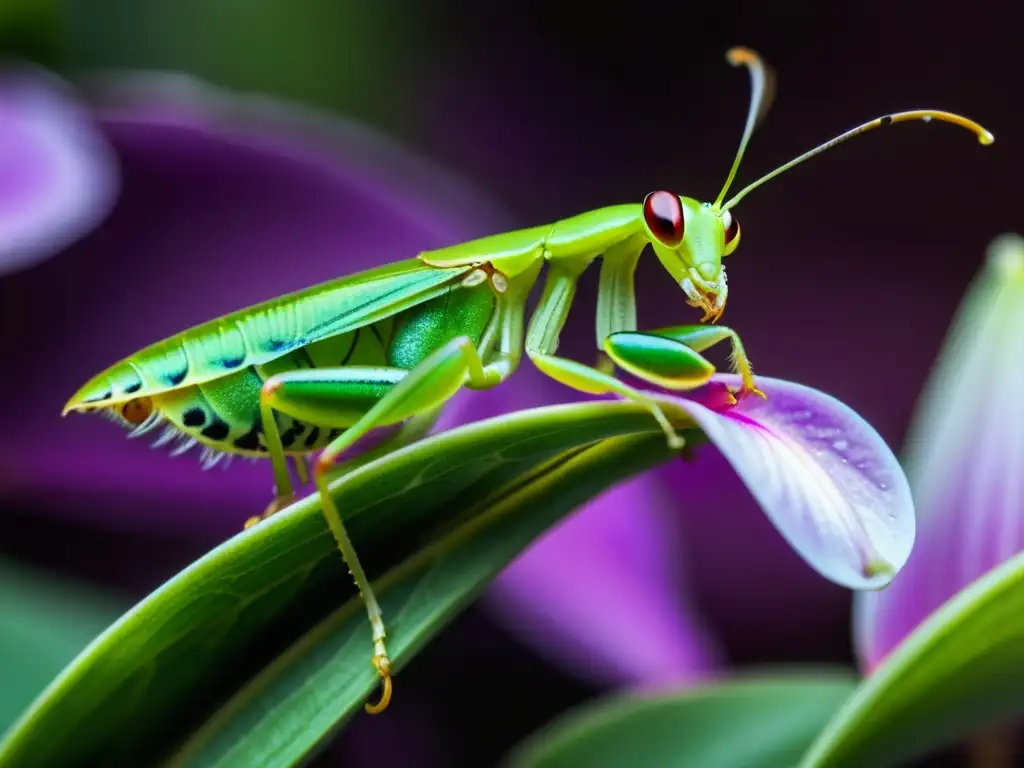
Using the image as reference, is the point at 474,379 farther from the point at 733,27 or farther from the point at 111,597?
the point at 733,27

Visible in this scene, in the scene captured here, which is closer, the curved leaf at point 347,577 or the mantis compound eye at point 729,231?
the curved leaf at point 347,577

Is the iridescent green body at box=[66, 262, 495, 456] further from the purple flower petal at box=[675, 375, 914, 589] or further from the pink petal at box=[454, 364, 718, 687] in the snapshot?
the purple flower petal at box=[675, 375, 914, 589]

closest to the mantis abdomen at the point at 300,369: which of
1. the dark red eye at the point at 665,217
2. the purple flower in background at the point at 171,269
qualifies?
the dark red eye at the point at 665,217

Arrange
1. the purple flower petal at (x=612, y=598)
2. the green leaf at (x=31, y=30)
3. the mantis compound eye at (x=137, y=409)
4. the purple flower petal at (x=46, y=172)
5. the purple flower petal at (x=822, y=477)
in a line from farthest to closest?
the green leaf at (x=31, y=30)
the purple flower petal at (x=612, y=598)
the purple flower petal at (x=46, y=172)
the mantis compound eye at (x=137, y=409)
the purple flower petal at (x=822, y=477)

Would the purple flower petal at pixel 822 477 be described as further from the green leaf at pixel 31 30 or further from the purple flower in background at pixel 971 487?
the green leaf at pixel 31 30

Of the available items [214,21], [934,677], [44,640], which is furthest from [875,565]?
[214,21]

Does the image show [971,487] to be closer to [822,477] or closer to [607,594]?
[822,477]

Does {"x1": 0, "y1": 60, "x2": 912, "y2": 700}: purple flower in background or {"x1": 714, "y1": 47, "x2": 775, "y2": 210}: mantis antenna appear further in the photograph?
{"x1": 0, "y1": 60, "x2": 912, "y2": 700}: purple flower in background

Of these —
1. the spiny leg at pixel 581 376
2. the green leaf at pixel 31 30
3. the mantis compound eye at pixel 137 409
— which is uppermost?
the green leaf at pixel 31 30

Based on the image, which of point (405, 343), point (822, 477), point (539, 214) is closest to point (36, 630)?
point (405, 343)

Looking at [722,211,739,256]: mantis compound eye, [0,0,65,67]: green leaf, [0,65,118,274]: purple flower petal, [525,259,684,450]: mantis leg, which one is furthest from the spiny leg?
[0,0,65,67]: green leaf
